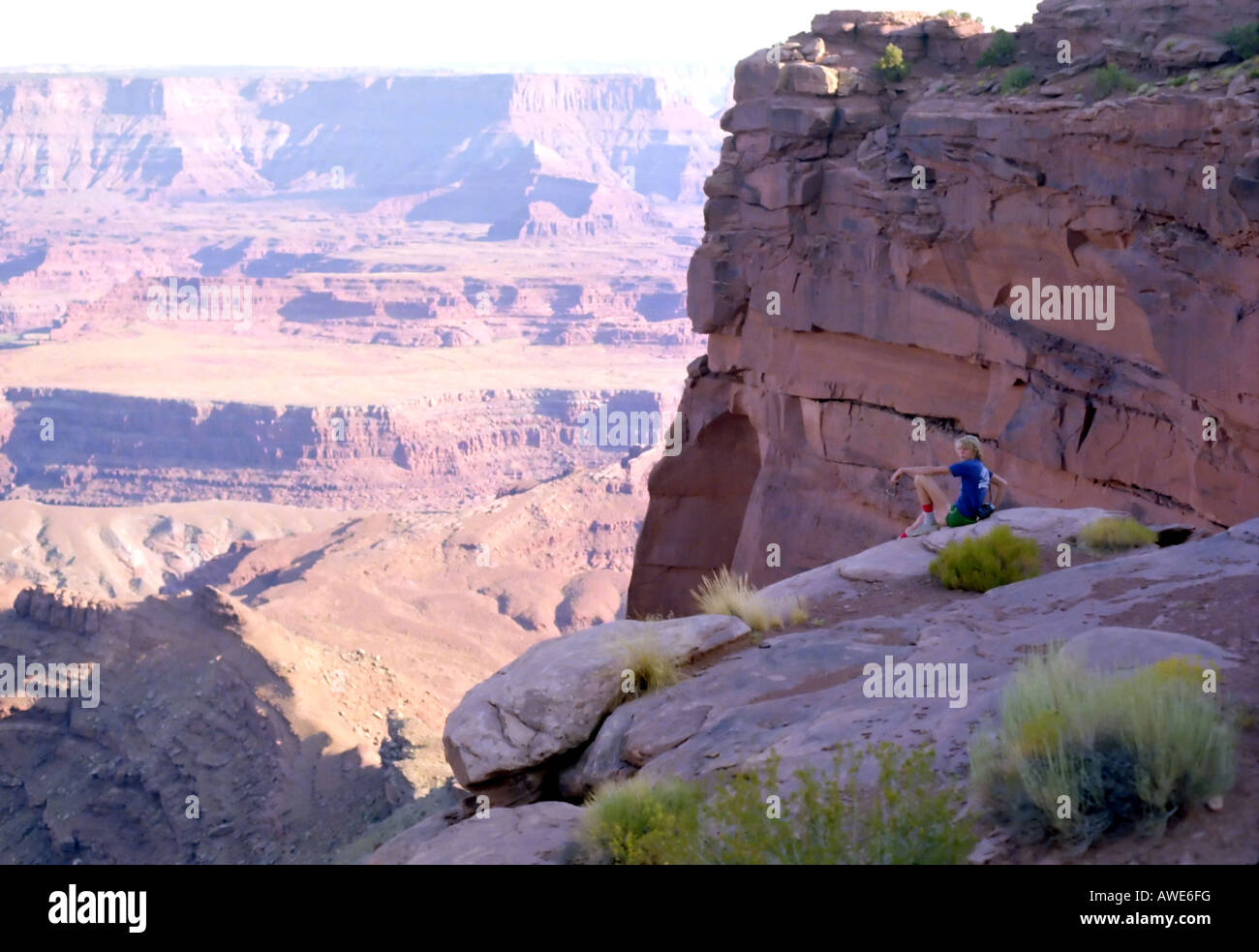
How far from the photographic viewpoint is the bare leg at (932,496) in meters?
15.2

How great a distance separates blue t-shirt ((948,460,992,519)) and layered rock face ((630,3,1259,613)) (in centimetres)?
503

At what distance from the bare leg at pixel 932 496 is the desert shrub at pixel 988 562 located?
256 cm

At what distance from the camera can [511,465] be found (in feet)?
369

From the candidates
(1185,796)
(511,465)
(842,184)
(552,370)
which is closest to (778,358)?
(842,184)

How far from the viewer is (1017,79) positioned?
2111 centimetres

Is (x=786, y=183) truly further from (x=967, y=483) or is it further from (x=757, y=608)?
(x=757, y=608)

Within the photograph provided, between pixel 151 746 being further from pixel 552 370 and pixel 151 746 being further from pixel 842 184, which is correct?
pixel 552 370

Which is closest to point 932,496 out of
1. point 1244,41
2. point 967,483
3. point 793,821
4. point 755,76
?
point 967,483

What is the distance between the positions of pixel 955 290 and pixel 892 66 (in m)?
4.47

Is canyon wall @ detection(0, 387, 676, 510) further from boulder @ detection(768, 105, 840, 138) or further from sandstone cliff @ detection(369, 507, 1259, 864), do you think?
sandstone cliff @ detection(369, 507, 1259, 864)

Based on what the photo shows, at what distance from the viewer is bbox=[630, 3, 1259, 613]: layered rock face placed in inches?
705

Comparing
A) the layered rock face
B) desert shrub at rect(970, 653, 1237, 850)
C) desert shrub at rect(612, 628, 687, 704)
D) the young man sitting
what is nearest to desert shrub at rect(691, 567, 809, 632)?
desert shrub at rect(612, 628, 687, 704)

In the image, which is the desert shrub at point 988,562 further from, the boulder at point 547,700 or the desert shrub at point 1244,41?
the desert shrub at point 1244,41
